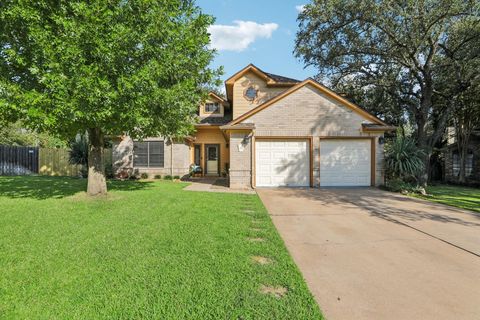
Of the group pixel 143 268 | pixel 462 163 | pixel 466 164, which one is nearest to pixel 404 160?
pixel 462 163

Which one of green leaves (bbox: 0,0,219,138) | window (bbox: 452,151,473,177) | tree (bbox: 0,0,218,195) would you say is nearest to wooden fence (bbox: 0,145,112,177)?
tree (bbox: 0,0,218,195)

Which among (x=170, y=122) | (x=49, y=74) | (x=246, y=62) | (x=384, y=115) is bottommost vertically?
(x=170, y=122)

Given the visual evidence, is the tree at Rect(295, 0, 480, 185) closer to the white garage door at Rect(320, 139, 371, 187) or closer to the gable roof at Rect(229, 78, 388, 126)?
the white garage door at Rect(320, 139, 371, 187)

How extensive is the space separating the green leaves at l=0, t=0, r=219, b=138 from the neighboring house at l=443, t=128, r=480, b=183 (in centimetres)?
1989

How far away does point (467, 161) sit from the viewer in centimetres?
1845

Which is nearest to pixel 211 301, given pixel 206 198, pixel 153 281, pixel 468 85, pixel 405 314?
pixel 153 281

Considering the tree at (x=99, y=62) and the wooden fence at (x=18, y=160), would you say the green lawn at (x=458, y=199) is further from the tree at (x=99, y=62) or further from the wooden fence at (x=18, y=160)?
the wooden fence at (x=18, y=160)

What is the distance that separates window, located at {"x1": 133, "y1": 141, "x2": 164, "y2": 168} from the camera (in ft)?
54.9

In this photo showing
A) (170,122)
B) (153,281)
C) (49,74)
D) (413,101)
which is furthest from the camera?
(413,101)

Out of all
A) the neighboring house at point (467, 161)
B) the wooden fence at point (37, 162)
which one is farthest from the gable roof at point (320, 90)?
the wooden fence at point (37, 162)

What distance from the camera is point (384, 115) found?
64.7ft

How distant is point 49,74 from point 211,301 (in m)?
6.83

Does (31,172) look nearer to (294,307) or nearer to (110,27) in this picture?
(110,27)

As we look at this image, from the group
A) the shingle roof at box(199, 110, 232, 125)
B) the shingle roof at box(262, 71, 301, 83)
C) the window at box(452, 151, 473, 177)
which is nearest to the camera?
the shingle roof at box(262, 71, 301, 83)
